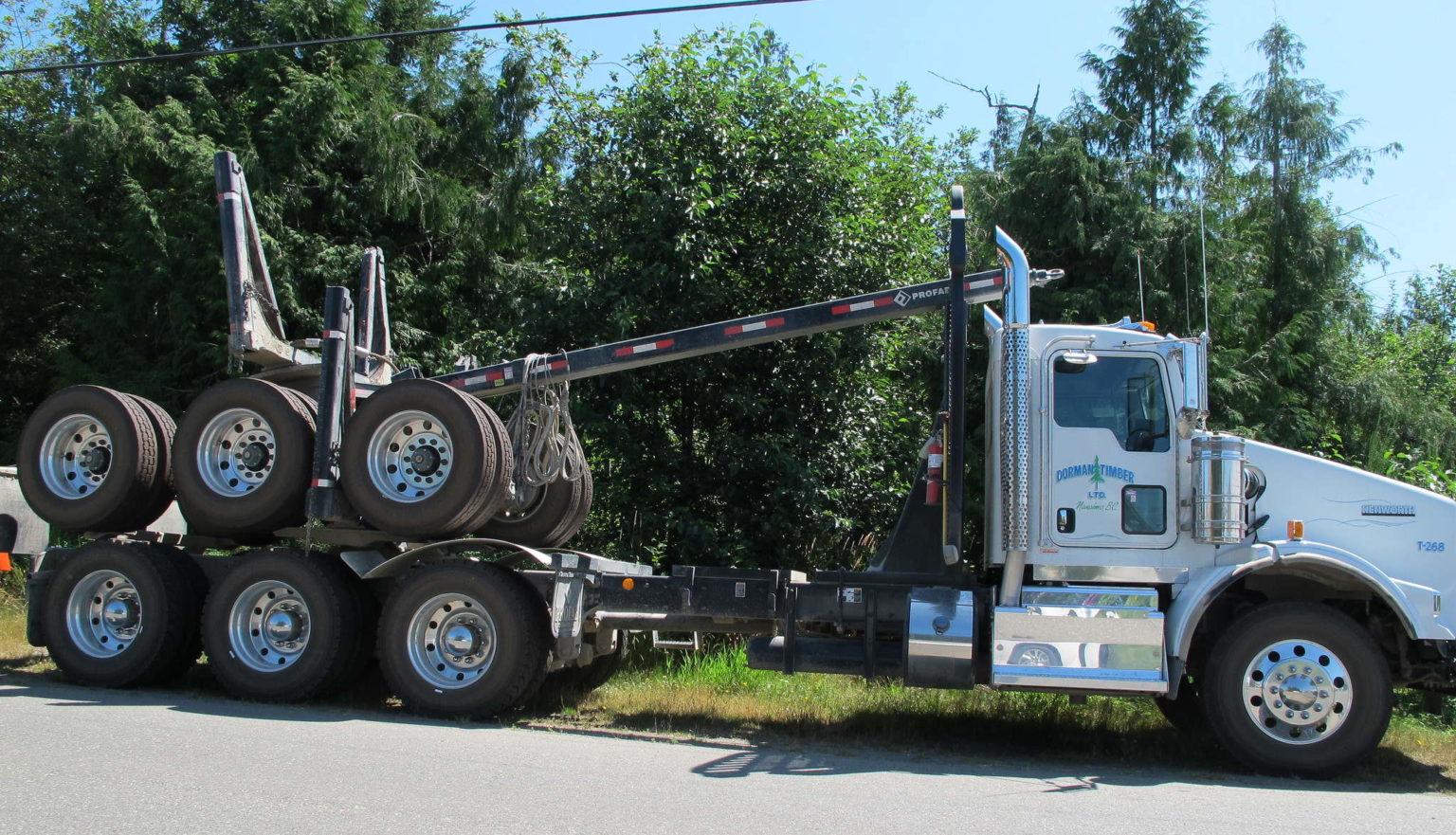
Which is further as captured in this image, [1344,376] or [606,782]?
[1344,376]

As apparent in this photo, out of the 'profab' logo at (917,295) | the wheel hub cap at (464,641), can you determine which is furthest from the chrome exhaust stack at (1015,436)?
the wheel hub cap at (464,641)

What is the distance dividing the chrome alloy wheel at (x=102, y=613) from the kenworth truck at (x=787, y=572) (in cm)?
2

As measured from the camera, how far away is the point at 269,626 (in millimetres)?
8484

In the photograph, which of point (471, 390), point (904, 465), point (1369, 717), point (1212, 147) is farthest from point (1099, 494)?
point (1212, 147)

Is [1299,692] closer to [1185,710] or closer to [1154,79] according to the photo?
[1185,710]

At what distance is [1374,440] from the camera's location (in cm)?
1234

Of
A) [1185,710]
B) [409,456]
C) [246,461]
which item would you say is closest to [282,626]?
[246,461]

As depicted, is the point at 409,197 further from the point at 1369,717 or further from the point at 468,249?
the point at 1369,717

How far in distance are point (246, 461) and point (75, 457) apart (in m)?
1.56

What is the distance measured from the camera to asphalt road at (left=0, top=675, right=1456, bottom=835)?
5.27m

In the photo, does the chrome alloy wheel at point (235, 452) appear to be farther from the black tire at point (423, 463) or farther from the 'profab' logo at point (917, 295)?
the 'profab' logo at point (917, 295)

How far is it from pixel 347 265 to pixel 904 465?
34.4 feet

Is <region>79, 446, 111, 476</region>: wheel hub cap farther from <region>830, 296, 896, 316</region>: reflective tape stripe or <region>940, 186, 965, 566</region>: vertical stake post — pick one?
<region>940, 186, 965, 566</region>: vertical stake post

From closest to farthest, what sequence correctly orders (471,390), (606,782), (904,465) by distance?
(606,782), (471,390), (904,465)
